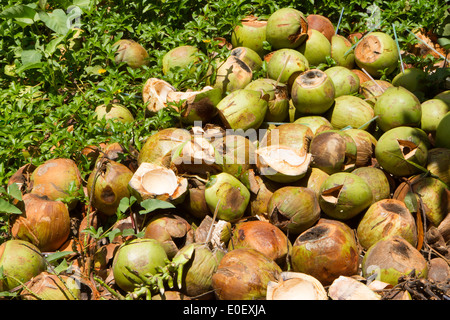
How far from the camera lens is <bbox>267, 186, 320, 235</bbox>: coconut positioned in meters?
2.90

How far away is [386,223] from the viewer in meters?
2.86

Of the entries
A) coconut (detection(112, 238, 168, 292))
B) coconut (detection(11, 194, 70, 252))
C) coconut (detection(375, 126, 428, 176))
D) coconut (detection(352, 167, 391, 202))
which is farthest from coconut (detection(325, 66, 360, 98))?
coconut (detection(11, 194, 70, 252))

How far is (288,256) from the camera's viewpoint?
2.83m

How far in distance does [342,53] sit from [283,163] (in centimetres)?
168

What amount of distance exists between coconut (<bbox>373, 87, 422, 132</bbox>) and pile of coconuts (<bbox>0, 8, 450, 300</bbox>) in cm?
1

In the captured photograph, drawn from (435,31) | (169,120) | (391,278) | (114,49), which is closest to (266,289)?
Result: (391,278)

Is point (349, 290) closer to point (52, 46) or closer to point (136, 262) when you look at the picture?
point (136, 262)

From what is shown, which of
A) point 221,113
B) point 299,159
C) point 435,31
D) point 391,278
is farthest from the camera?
point 435,31

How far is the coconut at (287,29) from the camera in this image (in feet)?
13.1

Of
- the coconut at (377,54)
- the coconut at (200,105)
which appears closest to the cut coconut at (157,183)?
the coconut at (200,105)

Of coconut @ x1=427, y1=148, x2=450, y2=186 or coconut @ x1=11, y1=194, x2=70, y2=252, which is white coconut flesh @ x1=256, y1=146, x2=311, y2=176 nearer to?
coconut @ x1=427, y1=148, x2=450, y2=186

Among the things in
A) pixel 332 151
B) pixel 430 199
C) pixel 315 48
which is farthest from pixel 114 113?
pixel 430 199

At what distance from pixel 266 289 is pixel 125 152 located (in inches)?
58.2
